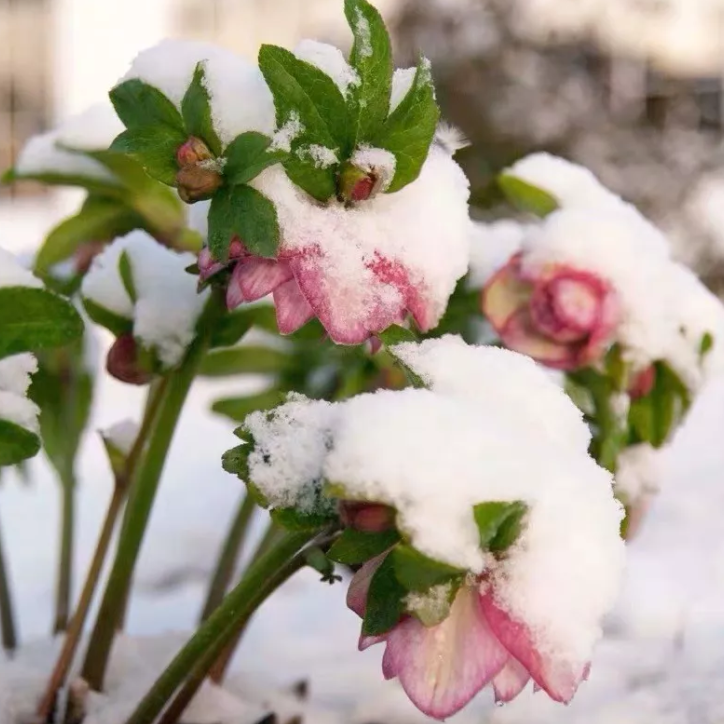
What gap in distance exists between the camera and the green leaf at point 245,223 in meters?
0.38

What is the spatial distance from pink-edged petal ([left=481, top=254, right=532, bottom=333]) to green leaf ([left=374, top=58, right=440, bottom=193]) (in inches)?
6.8

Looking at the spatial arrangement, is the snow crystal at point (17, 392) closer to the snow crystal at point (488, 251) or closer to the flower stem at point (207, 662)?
the flower stem at point (207, 662)

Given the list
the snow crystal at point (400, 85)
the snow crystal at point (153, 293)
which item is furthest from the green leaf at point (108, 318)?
the snow crystal at point (400, 85)

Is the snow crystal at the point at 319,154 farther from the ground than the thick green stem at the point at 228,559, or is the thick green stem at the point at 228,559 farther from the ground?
the snow crystal at the point at 319,154

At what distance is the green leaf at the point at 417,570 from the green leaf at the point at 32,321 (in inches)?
7.7

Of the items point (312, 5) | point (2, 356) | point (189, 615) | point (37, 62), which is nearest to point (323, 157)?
point (2, 356)

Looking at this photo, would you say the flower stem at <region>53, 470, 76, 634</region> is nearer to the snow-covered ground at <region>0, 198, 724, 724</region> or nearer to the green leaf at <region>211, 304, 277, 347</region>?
the snow-covered ground at <region>0, 198, 724, 724</region>

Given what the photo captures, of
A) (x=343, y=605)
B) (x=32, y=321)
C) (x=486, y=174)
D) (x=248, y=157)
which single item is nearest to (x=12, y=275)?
(x=32, y=321)

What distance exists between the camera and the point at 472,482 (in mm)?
324

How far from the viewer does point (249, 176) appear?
388mm

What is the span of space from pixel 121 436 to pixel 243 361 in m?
0.20

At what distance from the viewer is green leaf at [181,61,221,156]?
0.41 metres

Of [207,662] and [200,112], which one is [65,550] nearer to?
[207,662]

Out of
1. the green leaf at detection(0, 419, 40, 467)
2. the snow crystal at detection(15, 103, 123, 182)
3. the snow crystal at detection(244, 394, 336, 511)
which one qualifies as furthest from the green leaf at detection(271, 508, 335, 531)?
the snow crystal at detection(15, 103, 123, 182)
